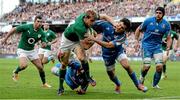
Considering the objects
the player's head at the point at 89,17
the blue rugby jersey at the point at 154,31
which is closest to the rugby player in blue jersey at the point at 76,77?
the player's head at the point at 89,17

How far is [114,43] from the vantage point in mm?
14969

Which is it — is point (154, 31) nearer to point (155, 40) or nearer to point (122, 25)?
point (155, 40)

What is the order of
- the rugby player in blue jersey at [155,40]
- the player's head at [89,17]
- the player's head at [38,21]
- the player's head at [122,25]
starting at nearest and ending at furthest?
the player's head at [89,17], the player's head at [122,25], the rugby player in blue jersey at [155,40], the player's head at [38,21]

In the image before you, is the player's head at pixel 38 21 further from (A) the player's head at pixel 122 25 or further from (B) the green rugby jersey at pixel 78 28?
(A) the player's head at pixel 122 25

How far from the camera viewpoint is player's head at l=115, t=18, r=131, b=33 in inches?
587

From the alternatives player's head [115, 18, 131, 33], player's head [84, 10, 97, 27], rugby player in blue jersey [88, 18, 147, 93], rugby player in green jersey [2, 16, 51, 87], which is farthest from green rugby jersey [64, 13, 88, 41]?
rugby player in green jersey [2, 16, 51, 87]

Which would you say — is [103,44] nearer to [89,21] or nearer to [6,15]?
[89,21]

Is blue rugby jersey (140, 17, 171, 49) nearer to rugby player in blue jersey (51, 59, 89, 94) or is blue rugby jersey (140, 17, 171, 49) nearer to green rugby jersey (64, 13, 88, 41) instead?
rugby player in blue jersey (51, 59, 89, 94)

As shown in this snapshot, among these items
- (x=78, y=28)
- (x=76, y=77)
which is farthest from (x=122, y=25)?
(x=76, y=77)

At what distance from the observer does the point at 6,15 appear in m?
91.1

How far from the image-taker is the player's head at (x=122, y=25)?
14.9 metres

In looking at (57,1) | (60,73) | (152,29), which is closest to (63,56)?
(60,73)

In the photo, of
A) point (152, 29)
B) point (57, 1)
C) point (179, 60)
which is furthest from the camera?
point (57, 1)

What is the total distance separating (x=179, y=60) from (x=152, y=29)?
1544 inches
